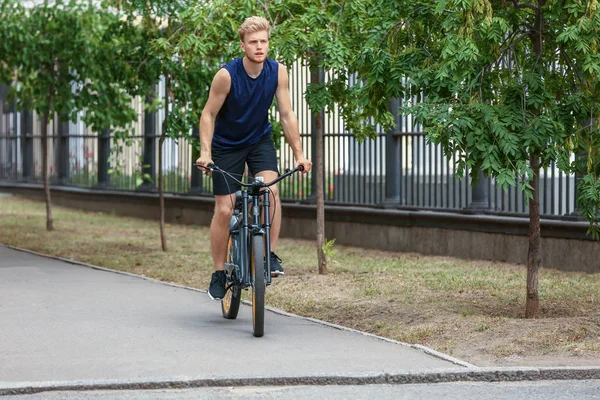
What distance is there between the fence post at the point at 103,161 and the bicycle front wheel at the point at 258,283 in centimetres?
1646

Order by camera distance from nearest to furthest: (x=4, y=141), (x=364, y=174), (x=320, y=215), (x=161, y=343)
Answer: (x=161, y=343)
(x=320, y=215)
(x=364, y=174)
(x=4, y=141)

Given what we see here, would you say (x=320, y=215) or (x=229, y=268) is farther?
(x=320, y=215)

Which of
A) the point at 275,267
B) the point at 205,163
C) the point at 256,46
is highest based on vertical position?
the point at 256,46

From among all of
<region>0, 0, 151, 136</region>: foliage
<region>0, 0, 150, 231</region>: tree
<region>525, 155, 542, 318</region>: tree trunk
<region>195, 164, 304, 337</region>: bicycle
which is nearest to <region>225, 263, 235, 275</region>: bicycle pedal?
<region>195, 164, 304, 337</region>: bicycle

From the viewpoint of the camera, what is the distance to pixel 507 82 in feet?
27.5

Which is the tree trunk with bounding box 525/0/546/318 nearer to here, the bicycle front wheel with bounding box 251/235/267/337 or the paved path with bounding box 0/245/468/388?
the paved path with bounding box 0/245/468/388

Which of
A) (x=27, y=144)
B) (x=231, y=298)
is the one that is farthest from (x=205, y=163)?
(x=27, y=144)

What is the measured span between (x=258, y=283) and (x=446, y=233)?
6639 millimetres

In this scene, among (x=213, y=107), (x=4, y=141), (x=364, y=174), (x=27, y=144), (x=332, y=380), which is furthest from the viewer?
(x=4, y=141)

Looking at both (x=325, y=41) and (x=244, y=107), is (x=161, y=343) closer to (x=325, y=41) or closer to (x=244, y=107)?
(x=244, y=107)

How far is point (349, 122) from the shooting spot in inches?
465

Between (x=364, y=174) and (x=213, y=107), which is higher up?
(x=213, y=107)

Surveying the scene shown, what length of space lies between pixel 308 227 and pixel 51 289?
6405 millimetres

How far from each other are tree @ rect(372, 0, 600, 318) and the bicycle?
108 centimetres
